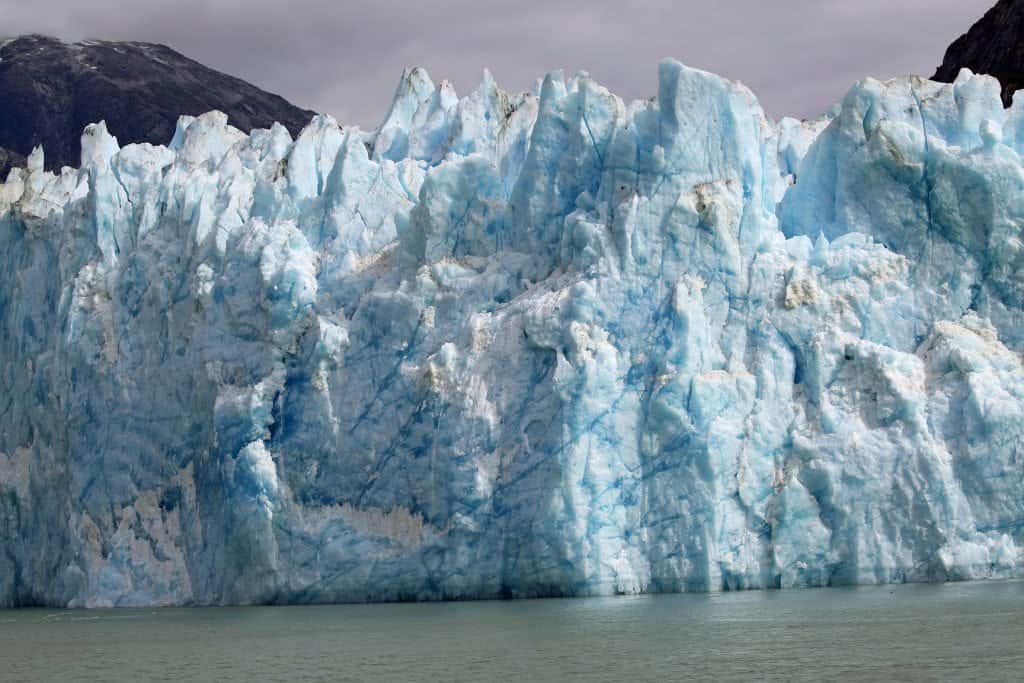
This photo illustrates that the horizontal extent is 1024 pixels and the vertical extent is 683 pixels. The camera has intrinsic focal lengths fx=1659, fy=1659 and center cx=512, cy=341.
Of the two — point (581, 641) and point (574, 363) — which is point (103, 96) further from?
point (581, 641)

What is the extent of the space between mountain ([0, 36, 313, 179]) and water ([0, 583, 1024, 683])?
5653 cm

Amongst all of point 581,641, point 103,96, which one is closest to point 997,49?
point 581,641

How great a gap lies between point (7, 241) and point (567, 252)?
1492cm

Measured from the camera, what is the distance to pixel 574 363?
87.6ft

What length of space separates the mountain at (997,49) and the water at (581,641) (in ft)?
85.4

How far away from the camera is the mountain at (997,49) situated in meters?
47.8

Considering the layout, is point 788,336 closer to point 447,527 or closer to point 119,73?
point 447,527

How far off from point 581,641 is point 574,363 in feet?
22.9

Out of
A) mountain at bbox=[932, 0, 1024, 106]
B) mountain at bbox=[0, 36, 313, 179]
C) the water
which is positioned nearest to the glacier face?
the water

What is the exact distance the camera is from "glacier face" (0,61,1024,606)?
26.0 m

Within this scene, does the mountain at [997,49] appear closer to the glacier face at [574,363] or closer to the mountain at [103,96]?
the glacier face at [574,363]

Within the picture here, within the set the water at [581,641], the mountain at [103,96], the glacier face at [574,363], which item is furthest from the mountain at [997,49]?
the mountain at [103,96]

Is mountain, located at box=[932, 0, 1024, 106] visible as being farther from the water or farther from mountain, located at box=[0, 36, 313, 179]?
mountain, located at box=[0, 36, 313, 179]

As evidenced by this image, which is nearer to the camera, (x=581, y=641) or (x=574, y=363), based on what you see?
(x=581, y=641)
